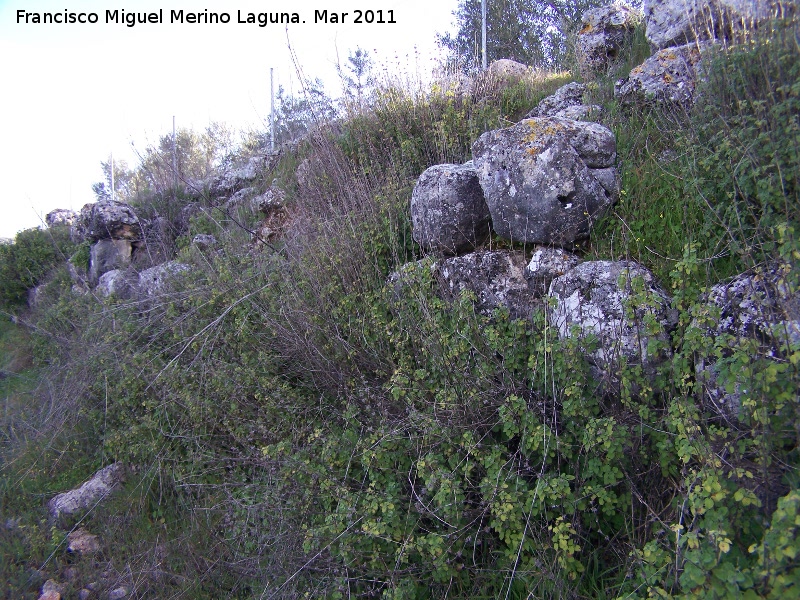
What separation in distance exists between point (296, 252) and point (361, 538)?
111 inches

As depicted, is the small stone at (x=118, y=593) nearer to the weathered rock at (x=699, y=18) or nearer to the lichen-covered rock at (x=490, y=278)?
the lichen-covered rock at (x=490, y=278)

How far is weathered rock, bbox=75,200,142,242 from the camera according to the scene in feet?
28.4

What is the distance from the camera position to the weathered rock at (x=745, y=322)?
223cm

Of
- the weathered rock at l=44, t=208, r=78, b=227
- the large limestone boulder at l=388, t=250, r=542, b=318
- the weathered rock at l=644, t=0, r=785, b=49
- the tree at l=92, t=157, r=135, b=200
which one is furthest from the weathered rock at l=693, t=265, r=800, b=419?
the tree at l=92, t=157, r=135, b=200

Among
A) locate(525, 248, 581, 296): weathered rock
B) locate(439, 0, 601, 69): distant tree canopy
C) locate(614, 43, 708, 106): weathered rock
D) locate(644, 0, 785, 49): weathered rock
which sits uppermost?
locate(439, 0, 601, 69): distant tree canopy

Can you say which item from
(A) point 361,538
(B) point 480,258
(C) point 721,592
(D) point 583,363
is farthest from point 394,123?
(C) point 721,592

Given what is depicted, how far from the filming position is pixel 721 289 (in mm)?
2770

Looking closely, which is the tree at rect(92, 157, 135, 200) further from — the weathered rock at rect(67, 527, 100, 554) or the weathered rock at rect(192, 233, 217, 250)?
the weathered rock at rect(67, 527, 100, 554)

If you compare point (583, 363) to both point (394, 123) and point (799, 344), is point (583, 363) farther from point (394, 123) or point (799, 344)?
point (394, 123)

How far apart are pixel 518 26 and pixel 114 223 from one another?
26.1ft

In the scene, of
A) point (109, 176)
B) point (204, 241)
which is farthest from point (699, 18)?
point (109, 176)

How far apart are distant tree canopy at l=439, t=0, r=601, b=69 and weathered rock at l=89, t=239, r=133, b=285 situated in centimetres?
636

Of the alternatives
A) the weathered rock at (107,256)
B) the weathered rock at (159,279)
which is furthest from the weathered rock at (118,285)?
the weathered rock at (107,256)

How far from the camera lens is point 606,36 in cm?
642
